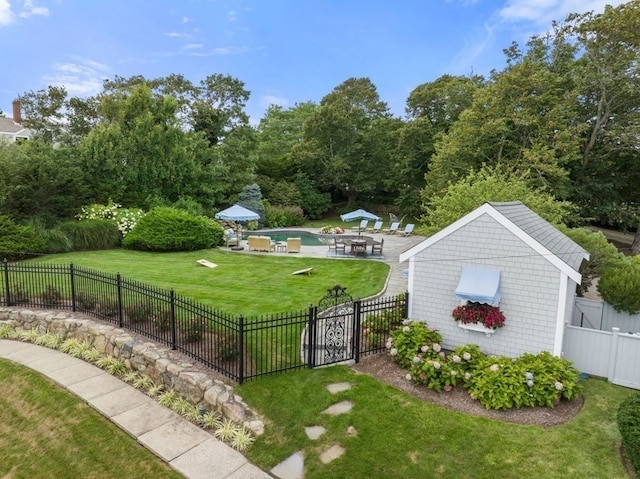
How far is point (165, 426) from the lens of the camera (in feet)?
22.4

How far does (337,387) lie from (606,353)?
5398 millimetres

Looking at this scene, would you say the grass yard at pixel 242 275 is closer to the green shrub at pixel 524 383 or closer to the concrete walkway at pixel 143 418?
the concrete walkway at pixel 143 418

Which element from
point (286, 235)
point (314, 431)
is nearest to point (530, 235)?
point (314, 431)

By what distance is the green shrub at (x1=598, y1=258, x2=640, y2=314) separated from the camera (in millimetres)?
9508

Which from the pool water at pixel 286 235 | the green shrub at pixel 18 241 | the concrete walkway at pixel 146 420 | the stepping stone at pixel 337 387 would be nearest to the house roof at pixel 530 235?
the stepping stone at pixel 337 387

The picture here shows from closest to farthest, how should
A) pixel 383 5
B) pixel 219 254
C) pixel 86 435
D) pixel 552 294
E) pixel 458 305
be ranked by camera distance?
pixel 86 435 → pixel 552 294 → pixel 458 305 → pixel 383 5 → pixel 219 254

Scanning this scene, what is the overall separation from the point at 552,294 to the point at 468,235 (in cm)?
193

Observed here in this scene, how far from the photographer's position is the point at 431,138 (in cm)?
3562

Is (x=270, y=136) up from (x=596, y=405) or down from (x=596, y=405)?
up

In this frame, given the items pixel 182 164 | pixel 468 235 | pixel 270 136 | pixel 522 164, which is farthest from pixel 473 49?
pixel 270 136

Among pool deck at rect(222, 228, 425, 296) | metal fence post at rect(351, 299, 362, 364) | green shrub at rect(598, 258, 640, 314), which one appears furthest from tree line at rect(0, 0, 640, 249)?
metal fence post at rect(351, 299, 362, 364)

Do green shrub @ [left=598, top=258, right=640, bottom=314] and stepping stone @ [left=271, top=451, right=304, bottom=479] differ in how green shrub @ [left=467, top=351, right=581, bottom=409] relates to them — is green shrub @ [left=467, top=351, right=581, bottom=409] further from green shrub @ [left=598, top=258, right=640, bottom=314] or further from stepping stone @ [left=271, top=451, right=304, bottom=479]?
green shrub @ [left=598, top=258, right=640, bottom=314]

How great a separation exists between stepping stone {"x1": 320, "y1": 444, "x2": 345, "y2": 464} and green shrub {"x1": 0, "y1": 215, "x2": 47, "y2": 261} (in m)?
16.8

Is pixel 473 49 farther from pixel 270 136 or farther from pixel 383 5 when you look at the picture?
pixel 270 136
